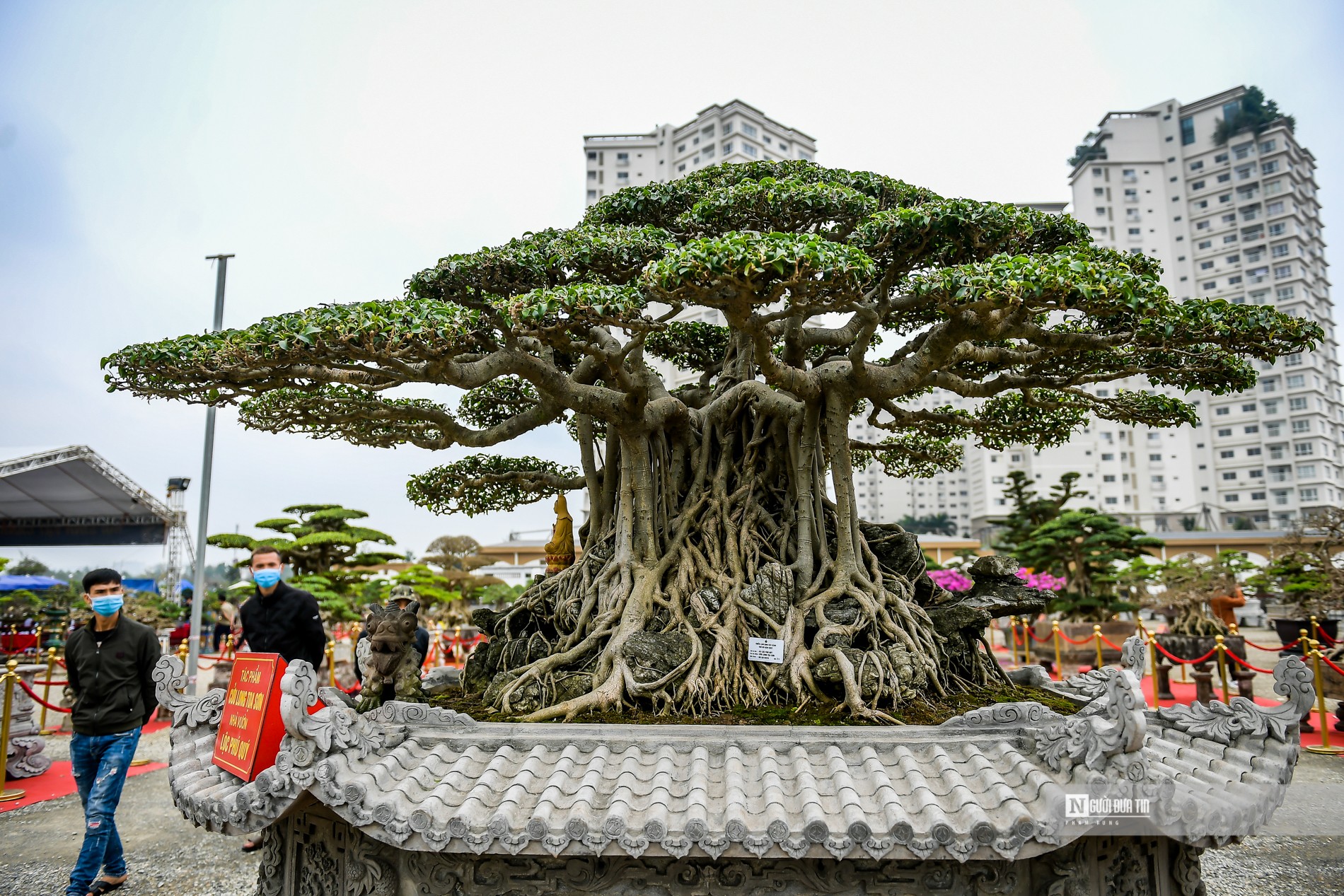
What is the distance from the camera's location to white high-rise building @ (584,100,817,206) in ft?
123

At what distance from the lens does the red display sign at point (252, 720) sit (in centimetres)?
337

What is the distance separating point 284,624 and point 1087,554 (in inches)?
661

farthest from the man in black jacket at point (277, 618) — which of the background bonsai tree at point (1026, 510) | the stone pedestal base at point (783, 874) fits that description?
the background bonsai tree at point (1026, 510)

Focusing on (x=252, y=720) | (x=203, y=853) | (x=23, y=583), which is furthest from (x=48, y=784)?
(x=23, y=583)

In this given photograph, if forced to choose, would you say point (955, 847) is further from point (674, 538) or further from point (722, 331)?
point (722, 331)

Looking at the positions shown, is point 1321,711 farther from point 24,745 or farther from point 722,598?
point 24,745

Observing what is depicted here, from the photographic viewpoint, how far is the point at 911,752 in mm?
3645

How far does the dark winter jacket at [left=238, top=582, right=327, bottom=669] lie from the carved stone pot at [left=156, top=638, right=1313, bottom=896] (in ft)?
1.98

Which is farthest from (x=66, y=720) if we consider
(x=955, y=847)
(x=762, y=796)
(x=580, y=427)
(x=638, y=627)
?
(x=955, y=847)

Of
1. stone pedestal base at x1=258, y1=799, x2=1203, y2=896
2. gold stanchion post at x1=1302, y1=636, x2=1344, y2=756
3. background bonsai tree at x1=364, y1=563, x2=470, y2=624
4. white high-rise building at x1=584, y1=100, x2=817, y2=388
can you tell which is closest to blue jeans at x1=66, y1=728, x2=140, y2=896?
stone pedestal base at x1=258, y1=799, x2=1203, y2=896

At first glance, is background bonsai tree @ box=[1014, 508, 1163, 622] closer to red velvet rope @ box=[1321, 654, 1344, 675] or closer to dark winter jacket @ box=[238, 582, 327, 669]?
red velvet rope @ box=[1321, 654, 1344, 675]

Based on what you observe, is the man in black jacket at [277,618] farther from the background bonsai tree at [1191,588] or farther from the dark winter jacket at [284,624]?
the background bonsai tree at [1191,588]

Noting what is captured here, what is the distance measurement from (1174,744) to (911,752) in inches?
47.4

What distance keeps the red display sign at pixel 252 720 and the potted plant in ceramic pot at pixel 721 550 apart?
12 cm
